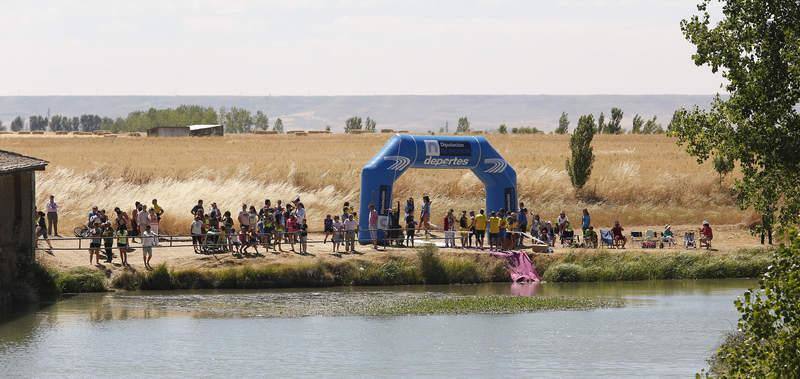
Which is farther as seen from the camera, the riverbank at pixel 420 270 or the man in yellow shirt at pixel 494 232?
the man in yellow shirt at pixel 494 232

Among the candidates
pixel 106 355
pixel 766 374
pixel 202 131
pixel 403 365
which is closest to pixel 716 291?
pixel 403 365

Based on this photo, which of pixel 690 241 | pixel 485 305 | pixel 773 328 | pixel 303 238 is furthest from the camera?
pixel 690 241

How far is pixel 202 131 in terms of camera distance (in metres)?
103

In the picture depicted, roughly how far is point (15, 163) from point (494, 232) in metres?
13.6

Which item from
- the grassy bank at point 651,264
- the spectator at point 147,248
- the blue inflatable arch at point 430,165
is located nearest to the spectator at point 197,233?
the spectator at point 147,248

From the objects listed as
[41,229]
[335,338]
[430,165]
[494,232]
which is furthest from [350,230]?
[335,338]

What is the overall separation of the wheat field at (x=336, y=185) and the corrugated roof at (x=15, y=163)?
350 inches

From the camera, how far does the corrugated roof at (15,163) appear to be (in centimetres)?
3117

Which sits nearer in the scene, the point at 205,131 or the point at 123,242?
the point at 123,242

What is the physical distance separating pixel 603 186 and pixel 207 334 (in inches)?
1171

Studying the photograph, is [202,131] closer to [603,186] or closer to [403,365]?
[603,186]

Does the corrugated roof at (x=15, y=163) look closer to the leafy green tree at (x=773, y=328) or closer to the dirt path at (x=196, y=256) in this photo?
the dirt path at (x=196, y=256)

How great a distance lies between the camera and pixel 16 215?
33344 mm

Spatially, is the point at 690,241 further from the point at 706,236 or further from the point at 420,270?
the point at 420,270
